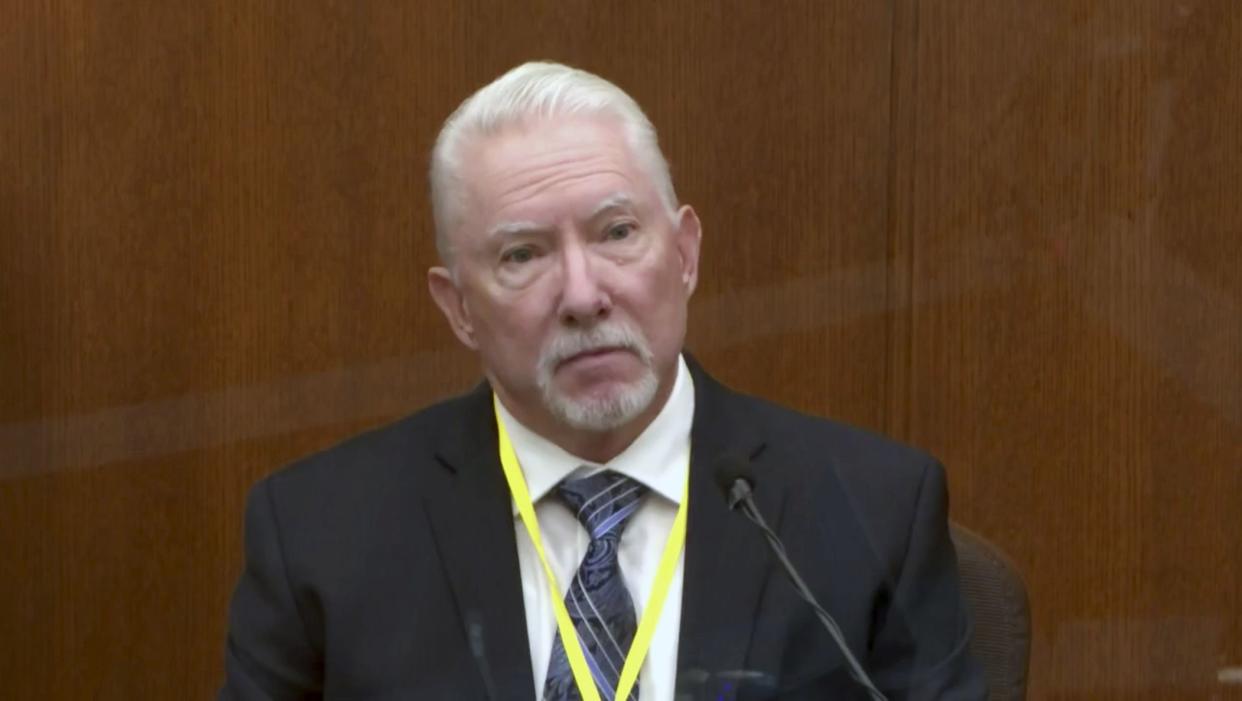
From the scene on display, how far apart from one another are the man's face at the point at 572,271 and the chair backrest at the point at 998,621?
484mm

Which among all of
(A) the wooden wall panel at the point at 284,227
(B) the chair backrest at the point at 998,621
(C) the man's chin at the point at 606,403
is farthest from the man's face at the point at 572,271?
(A) the wooden wall panel at the point at 284,227

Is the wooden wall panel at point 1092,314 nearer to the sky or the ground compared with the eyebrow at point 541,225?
nearer to the ground

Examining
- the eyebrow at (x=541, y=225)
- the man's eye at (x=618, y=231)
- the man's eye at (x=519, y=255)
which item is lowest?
the man's eye at (x=519, y=255)

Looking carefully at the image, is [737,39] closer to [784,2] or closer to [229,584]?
[784,2]

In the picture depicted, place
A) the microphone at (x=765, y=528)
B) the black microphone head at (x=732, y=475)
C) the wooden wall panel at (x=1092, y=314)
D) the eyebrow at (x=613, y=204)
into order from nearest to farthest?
the microphone at (x=765, y=528) → the black microphone head at (x=732, y=475) → the eyebrow at (x=613, y=204) → the wooden wall panel at (x=1092, y=314)

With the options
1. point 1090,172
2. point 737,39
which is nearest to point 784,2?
point 737,39

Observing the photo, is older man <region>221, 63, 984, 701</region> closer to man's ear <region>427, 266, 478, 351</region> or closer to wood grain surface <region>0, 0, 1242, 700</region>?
man's ear <region>427, 266, 478, 351</region>

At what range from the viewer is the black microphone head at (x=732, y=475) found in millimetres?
1685

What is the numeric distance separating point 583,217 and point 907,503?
0.54 m

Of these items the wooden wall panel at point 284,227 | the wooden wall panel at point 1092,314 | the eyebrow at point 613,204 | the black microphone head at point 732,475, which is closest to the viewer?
the black microphone head at point 732,475

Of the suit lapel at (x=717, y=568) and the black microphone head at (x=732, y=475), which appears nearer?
the black microphone head at (x=732, y=475)

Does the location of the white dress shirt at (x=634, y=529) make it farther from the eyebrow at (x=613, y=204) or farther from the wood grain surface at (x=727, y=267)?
the wood grain surface at (x=727, y=267)

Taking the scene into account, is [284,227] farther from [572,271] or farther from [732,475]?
[732,475]

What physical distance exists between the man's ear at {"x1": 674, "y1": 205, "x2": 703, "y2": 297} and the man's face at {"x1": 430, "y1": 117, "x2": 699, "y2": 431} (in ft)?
0.11
